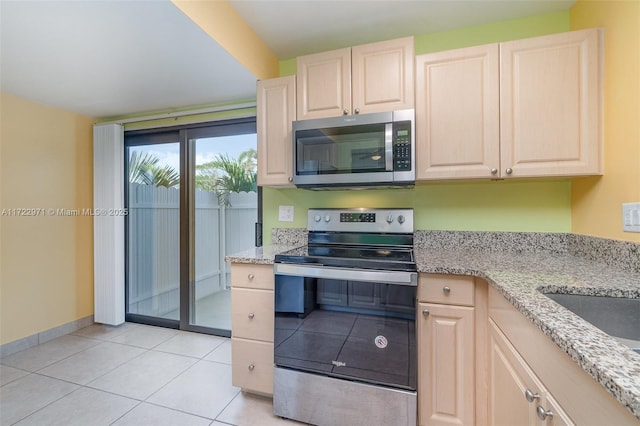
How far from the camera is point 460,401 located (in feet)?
4.33

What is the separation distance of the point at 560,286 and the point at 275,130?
5.57ft

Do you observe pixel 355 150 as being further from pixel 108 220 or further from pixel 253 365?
pixel 108 220

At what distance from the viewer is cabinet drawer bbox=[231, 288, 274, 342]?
1639 mm

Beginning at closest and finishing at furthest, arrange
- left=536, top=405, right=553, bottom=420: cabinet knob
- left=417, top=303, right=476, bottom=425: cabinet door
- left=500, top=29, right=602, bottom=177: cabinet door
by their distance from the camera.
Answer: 1. left=536, top=405, right=553, bottom=420: cabinet knob
2. left=417, top=303, right=476, bottom=425: cabinet door
3. left=500, top=29, right=602, bottom=177: cabinet door

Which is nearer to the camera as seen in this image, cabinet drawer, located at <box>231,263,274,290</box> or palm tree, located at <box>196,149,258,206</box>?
cabinet drawer, located at <box>231,263,274,290</box>

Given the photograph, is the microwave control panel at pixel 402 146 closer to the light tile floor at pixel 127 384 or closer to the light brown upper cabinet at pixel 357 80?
the light brown upper cabinet at pixel 357 80

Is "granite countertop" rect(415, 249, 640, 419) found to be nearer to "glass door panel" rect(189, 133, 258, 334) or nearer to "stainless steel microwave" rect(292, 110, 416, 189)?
"stainless steel microwave" rect(292, 110, 416, 189)

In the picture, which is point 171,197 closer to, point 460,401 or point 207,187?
point 207,187

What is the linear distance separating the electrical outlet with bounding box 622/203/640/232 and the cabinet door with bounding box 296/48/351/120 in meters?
1.43

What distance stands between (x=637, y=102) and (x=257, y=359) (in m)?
2.27

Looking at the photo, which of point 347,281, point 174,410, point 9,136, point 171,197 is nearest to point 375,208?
point 347,281

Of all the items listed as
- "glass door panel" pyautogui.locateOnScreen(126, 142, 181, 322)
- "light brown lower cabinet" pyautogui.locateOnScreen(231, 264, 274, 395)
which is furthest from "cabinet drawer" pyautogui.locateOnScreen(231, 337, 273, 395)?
"glass door panel" pyautogui.locateOnScreen(126, 142, 181, 322)

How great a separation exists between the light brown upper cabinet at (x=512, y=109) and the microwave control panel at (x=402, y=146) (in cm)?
10

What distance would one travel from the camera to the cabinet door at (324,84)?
5.71 feet
